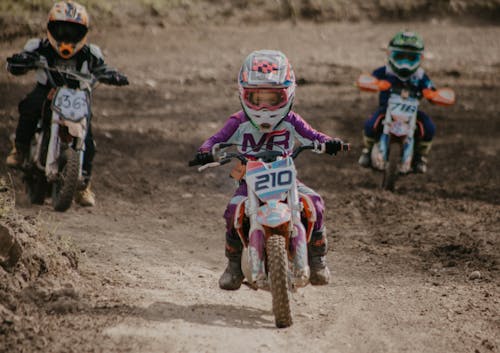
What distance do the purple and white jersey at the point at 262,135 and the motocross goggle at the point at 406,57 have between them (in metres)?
3.91

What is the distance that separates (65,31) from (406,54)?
409 centimetres

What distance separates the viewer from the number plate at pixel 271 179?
5.54 m

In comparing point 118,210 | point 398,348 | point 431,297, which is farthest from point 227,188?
point 398,348

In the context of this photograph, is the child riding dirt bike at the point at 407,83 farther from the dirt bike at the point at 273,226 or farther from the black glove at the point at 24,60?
the dirt bike at the point at 273,226

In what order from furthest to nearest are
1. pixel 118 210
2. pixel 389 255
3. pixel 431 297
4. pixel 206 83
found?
pixel 206 83 < pixel 118 210 < pixel 389 255 < pixel 431 297

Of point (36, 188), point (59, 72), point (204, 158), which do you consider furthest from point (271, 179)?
point (36, 188)

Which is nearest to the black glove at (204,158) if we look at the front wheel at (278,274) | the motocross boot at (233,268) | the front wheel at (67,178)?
the motocross boot at (233,268)

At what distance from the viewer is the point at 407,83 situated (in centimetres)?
980

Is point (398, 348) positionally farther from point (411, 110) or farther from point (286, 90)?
point (411, 110)

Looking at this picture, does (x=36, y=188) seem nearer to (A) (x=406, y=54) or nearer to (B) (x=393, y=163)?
(B) (x=393, y=163)

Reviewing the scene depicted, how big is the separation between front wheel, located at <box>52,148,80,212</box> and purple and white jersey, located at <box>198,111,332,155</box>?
250 cm

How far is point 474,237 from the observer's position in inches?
323

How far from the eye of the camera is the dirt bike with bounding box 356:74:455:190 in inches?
380

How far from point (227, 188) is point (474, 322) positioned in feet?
16.0
